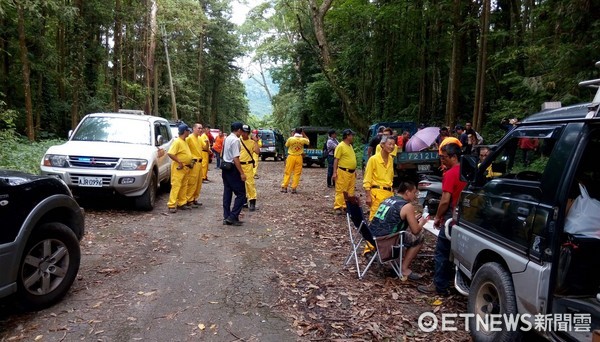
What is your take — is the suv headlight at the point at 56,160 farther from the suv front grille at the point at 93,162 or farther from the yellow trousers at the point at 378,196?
the yellow trousers at the point at 378,196

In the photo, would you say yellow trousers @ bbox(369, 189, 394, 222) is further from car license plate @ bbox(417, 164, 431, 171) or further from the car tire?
the car tire

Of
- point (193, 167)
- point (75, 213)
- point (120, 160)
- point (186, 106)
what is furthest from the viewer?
point (186, 106)

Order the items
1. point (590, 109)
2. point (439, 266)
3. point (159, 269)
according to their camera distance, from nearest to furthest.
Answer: point (590, 109)
point (439, 266)
point (159, 269)

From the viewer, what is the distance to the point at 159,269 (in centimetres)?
526

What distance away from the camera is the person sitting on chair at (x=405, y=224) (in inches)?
197

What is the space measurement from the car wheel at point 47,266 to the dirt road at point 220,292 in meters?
0.15

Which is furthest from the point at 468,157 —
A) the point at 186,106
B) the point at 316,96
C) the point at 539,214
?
the point at 186,106

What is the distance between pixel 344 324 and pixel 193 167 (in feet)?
19.7

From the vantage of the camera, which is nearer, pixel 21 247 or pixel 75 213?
pixel 21 247

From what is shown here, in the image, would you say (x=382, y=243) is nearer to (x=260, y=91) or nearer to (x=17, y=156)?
(x=17, y=156)

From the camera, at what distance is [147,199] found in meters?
8.38

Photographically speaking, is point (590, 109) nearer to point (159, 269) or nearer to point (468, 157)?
point (468, 157)

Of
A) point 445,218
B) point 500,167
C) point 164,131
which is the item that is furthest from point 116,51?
point 500,167

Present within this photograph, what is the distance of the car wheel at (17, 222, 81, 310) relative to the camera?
3754mm
